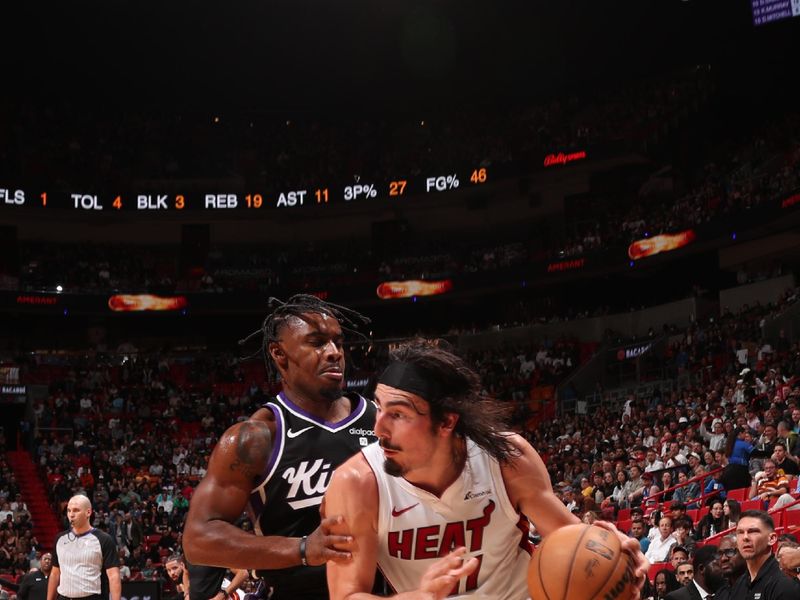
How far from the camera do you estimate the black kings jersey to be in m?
4.70

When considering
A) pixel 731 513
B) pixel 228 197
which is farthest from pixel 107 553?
pixel 228 197

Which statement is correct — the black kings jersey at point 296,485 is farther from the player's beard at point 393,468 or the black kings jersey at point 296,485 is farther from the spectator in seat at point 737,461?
the spectator in seat at point 737,461

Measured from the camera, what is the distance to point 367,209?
38125mm

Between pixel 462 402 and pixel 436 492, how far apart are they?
325 millimetres

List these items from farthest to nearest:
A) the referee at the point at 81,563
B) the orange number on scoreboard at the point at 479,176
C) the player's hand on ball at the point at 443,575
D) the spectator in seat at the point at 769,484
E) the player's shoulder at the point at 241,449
A: the orange number on scoreboard at the point at 479,176
the spectator in seat at the point at 769,484
the referee at the point at 81,563
the player's shoulder at the point at 241,449
the player's hand on ball at the point at 443,575

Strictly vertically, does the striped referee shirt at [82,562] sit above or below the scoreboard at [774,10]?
below

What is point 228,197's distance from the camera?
1468 inches

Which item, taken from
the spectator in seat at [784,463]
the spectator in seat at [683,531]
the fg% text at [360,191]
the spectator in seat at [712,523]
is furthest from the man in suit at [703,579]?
the fg% text at [360,191]

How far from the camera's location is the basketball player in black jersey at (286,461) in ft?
14.4

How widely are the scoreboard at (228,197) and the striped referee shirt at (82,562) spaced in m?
26.5

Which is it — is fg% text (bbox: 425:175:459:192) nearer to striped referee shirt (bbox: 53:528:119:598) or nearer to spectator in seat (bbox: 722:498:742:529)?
spectator in seat (bbox: 722:498:742:529)

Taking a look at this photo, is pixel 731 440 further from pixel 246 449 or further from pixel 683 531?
pixel 246 449

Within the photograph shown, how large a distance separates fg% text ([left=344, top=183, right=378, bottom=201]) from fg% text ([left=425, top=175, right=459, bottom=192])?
1905mm

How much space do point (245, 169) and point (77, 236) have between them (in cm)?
660
